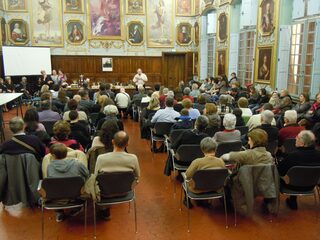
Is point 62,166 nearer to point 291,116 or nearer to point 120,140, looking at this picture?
point 120,140

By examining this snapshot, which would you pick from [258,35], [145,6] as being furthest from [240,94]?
[145,6]

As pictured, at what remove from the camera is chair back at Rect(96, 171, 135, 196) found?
12.6 ft

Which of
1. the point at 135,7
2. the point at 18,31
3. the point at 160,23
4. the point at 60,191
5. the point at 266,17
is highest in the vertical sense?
the point at 135,7

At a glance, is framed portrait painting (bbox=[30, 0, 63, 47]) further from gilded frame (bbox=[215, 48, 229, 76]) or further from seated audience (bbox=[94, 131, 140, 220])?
seated audience (bbox=[94, 131, 140, 220])

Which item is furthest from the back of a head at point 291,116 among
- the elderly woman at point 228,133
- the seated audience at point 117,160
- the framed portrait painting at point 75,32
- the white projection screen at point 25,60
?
the framed portrait painting at point 75,32

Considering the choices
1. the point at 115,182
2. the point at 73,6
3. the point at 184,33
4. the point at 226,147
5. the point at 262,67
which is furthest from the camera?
the point at 184,33

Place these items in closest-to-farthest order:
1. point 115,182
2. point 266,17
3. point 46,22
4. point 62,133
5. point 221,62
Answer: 1. point 115,182
2. point 62,133
3. point 266,17
4. point 221,62
5. point 46,22

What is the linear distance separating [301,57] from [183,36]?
9511mm

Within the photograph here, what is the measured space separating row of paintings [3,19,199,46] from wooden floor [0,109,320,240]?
539 inches

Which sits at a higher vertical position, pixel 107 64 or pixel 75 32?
pixel 75 32

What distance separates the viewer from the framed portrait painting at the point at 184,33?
18.0 m

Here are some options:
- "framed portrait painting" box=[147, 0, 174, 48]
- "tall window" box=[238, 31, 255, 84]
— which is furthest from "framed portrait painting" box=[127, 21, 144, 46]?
"tall window" box=[238, 31, 255, 84]

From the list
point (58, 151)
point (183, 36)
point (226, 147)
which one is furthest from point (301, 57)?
point (183, 36)

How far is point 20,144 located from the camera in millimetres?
4543
